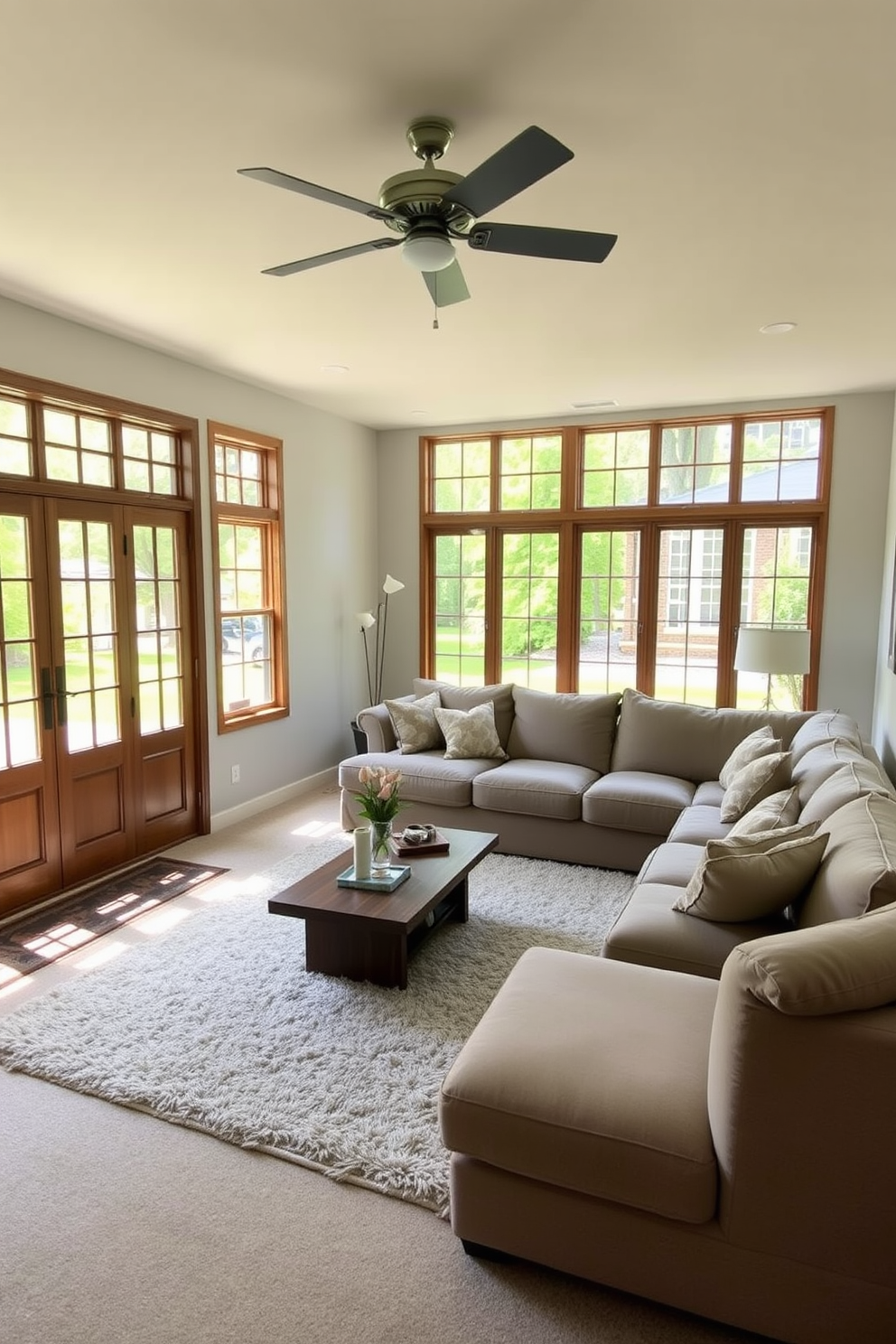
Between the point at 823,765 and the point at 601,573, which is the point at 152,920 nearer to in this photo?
the point at 823,765

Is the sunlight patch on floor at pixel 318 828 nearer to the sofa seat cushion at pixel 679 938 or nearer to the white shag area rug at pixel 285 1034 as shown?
the white shag area rug at pixel 285 1034

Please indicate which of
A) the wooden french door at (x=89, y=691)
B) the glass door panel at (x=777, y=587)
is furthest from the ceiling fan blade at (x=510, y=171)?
the glass door panel at (x=777, y=587)

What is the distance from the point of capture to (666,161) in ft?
7.80

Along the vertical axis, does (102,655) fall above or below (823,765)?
above

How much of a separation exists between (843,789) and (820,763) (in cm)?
53

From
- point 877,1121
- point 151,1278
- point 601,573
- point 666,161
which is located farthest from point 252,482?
point 877,1121

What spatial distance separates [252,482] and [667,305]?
9.91 ft

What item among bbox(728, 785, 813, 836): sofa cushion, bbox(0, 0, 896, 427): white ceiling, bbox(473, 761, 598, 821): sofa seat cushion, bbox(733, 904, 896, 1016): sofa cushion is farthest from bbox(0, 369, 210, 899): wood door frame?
bbox(733, 904, 896, 1016): sofa cushion

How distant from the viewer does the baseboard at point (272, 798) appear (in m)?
5.11

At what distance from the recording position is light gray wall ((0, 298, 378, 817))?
397 centimetres

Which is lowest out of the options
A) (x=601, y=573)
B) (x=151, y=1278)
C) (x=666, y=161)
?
(x=151, y=1278)

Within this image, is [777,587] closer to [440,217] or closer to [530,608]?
[530,608]

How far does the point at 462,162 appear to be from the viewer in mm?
2416

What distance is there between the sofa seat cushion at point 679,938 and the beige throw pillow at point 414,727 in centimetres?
267
